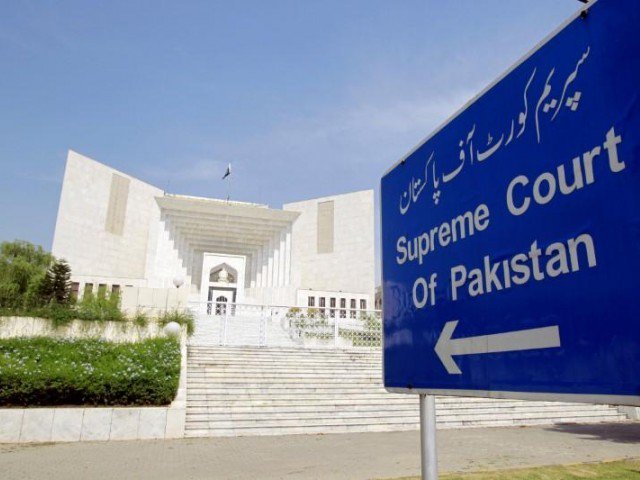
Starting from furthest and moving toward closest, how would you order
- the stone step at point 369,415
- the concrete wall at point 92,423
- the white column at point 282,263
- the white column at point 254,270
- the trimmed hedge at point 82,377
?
the white column at point 254,270 < the white column at point 282,263 < the stone step at point 369,415 < the trimmed hedge at point 82,377 < the concrete wall at point 92,423

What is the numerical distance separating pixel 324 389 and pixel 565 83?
1180cm

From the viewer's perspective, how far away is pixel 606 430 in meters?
10.6

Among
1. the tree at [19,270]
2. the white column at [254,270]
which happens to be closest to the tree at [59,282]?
the tree at [19,270]

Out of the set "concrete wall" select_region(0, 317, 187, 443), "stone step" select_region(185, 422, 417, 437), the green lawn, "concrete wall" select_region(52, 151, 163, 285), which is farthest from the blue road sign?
"concrete wall" select_region(52, 151, 163, 285)

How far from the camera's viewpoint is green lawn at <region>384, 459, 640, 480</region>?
5.65 m

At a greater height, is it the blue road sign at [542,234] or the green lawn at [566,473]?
the blue road sign at [542,234]

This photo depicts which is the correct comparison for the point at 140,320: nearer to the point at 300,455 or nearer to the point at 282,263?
the point at 300,455

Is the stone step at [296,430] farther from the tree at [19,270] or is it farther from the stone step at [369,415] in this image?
the tree at [19,270]

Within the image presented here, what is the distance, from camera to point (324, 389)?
39.4 feet

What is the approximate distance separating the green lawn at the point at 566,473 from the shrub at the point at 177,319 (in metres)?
11.1

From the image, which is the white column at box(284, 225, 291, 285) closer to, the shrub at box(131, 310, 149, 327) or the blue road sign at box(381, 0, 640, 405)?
the shrub at box(131, 310, 149, 327)

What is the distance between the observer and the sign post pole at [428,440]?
1.51m

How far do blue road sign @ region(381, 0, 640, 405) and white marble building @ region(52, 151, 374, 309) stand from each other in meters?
29.5

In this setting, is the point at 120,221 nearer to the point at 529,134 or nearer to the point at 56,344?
the point at 56,344
